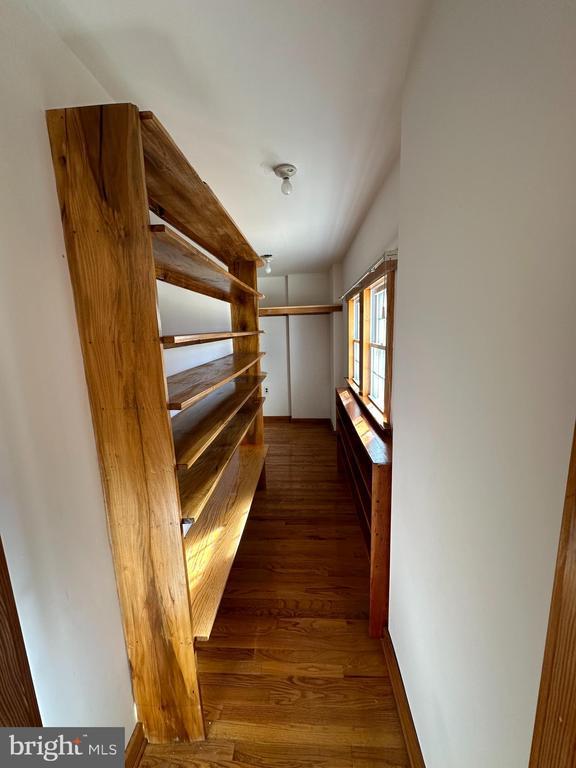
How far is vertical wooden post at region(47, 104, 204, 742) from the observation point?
0.80m

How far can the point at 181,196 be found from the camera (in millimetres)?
1209

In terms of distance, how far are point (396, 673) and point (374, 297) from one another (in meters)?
2.53

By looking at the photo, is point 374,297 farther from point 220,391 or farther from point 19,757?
point 19,757

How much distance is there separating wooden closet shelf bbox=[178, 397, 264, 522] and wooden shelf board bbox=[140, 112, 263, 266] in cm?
124

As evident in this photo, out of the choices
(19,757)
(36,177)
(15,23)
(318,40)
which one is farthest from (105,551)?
(318,40)

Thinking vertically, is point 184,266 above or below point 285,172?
below

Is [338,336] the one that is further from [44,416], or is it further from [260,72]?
[44,416]

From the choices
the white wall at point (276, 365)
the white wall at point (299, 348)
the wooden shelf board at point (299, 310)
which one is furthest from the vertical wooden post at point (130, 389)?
the white wall at point (299, 348)

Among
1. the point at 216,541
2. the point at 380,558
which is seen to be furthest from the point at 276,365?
the point at 380,558

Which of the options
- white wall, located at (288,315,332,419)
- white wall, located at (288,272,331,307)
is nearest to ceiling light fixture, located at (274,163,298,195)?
white wall, located at (288,315,332,419)

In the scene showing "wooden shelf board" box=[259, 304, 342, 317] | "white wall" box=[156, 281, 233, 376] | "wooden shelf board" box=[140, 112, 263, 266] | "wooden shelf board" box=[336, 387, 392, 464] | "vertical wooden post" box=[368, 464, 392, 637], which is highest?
"wooden shelf board" box=[140, 112, 263, 266]

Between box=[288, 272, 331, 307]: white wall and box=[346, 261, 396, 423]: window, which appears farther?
box=[288, 272, 331, 307]: white wall

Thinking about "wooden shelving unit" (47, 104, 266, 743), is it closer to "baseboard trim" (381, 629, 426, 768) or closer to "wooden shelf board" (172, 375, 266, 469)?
"wooden shelf board" (172, 375, 266, 469)

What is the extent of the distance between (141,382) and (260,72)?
3.83ft
